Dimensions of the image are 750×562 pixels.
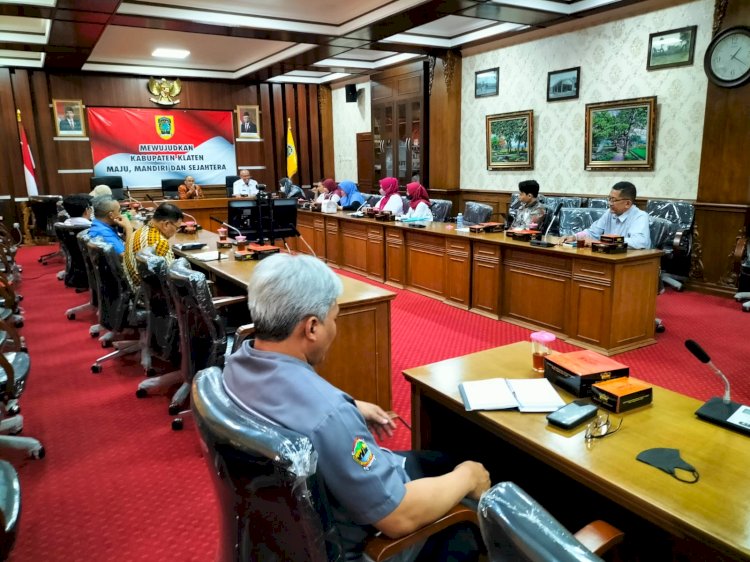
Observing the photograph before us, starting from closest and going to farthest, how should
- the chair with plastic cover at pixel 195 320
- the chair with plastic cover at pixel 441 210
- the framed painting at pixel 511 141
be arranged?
the chair with plastic cover at pixel 195 320 < the chair with plastic cover at pixel 441 210 < the framed painting at pixel 511 141

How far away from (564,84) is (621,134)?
41.4 inches

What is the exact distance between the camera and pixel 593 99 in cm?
633

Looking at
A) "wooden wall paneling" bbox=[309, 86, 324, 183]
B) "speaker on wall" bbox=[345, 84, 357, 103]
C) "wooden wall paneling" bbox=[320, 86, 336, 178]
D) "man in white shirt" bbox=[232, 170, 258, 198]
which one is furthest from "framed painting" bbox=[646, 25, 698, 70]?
"wooden wall paneling" bbox=[309, 86, 324, 183]

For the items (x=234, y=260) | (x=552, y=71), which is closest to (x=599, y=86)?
(x=552, y=71)

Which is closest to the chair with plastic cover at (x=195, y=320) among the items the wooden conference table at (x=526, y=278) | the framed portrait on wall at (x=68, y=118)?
the wooden conference table at (x=526, y=278)

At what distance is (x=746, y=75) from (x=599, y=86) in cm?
161

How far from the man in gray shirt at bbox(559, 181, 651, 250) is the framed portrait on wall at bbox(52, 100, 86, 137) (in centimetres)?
892

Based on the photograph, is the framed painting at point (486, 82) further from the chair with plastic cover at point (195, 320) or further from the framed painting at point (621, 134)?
the chair with plastic cover at point (195, 320)

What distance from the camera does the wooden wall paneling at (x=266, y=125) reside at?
436 inches

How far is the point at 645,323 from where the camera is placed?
13.3ft

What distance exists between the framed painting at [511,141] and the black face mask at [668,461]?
253 inches

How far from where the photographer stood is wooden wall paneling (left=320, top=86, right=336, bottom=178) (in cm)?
1141

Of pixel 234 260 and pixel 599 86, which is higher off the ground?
pixel 599 86

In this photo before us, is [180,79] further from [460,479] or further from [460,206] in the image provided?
[460,479]
